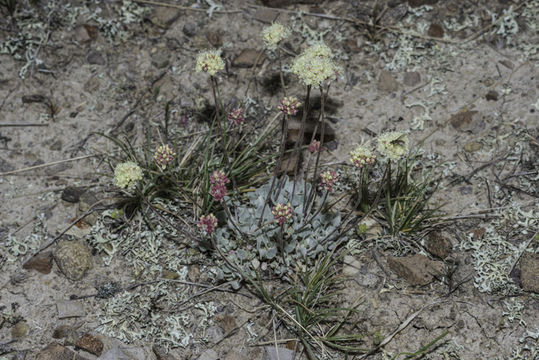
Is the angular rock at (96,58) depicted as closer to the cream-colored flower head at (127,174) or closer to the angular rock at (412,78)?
the cream-colored flower head at (127,174)

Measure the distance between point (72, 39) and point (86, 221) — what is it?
254cm

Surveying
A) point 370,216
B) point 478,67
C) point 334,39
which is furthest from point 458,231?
point 334,39

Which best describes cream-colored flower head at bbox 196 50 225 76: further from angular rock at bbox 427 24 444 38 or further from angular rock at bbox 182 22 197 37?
angular rock at bbox 427 24 444 38

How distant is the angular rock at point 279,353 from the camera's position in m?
3.94

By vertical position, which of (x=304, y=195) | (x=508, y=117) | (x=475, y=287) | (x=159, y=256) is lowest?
(x=159, y=256)

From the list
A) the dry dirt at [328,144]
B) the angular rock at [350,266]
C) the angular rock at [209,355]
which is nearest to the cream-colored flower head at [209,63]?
the dry dirt at [328,144]

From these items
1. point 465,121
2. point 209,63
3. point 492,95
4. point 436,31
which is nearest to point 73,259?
point 209,63

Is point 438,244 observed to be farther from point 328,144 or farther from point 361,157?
point 328,144

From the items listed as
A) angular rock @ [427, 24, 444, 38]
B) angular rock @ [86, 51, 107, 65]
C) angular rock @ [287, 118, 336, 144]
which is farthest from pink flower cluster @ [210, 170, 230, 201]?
angular rock @ [427, 24, 444, 38]

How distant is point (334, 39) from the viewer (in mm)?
5758

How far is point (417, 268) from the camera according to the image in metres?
4.14

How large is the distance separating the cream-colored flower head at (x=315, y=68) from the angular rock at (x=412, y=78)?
6.61 ft

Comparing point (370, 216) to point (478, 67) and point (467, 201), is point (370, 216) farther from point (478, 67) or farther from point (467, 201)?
point (478, 67)

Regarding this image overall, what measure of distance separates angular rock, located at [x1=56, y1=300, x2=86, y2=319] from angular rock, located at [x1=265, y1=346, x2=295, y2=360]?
163 cm
